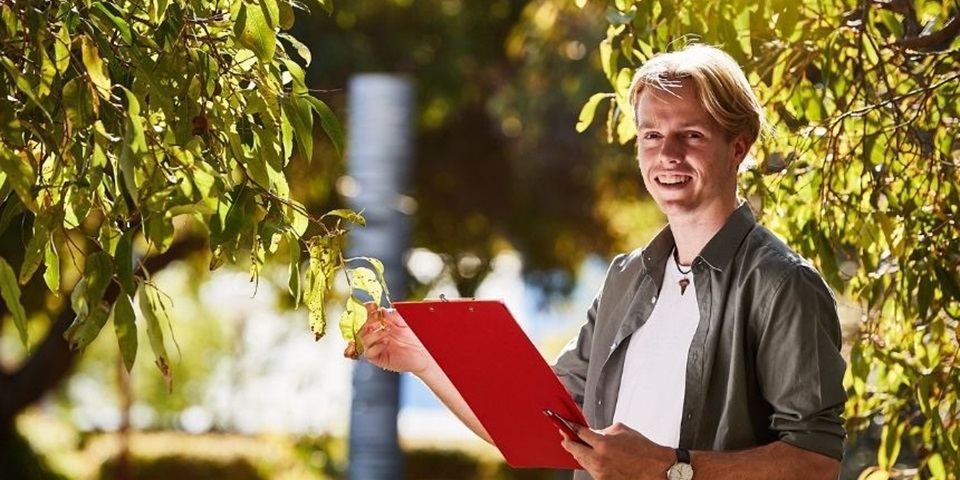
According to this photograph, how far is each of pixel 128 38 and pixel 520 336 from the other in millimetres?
694

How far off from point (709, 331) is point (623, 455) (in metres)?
0.28

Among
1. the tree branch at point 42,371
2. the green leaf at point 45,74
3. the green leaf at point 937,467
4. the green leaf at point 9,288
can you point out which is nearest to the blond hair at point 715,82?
the green leaf at point 45,74

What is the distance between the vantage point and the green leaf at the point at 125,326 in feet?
6.22

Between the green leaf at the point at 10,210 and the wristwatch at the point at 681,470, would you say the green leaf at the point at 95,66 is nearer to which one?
the green leaf at the point at 10,210

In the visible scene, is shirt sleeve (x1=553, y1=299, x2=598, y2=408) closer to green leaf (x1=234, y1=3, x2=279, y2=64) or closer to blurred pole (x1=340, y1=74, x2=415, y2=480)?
green leaf (x1=234, y1=3, x2=279, y2=64)

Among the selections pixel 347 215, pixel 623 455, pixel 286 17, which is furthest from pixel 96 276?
pixel 623 455

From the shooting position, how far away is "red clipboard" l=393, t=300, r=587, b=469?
2320mm

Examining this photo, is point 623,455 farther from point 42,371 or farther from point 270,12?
point 42,371

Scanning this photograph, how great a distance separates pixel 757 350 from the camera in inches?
91.5

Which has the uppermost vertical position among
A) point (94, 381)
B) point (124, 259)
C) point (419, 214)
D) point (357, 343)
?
point (124, 259)

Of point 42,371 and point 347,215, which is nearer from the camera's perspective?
point 347,215

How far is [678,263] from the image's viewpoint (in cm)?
251

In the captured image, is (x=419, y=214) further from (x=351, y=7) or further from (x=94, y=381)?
(x=94, y=381)

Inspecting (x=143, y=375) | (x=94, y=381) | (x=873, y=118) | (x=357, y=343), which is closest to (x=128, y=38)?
(x=357, y=343)
